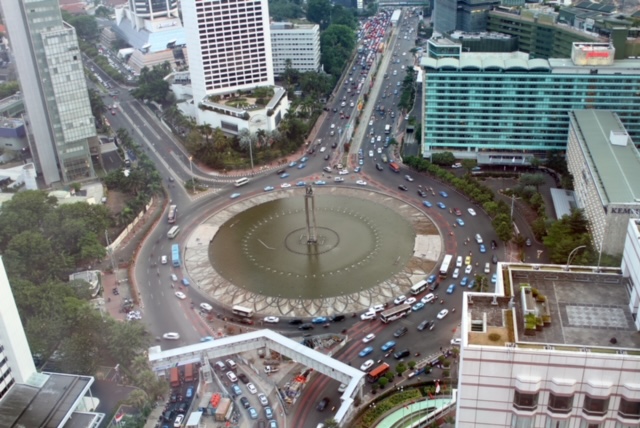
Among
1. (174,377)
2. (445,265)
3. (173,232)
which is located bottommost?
(174,377)

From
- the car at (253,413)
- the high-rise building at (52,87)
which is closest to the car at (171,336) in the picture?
the car at (253,413)

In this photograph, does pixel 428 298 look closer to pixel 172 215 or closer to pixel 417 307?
pixel 417 307

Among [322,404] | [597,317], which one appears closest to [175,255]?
[322,404]

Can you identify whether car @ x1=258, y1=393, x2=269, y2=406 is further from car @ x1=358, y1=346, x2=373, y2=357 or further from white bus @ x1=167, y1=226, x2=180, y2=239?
white bus @ x1=167, y1=226, x2=180, y2=239

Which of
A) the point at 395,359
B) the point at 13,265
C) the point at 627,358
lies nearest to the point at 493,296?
the point at 627,358

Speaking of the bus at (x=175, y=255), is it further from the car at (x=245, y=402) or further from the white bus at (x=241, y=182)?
the car at (x=245, y=402)
